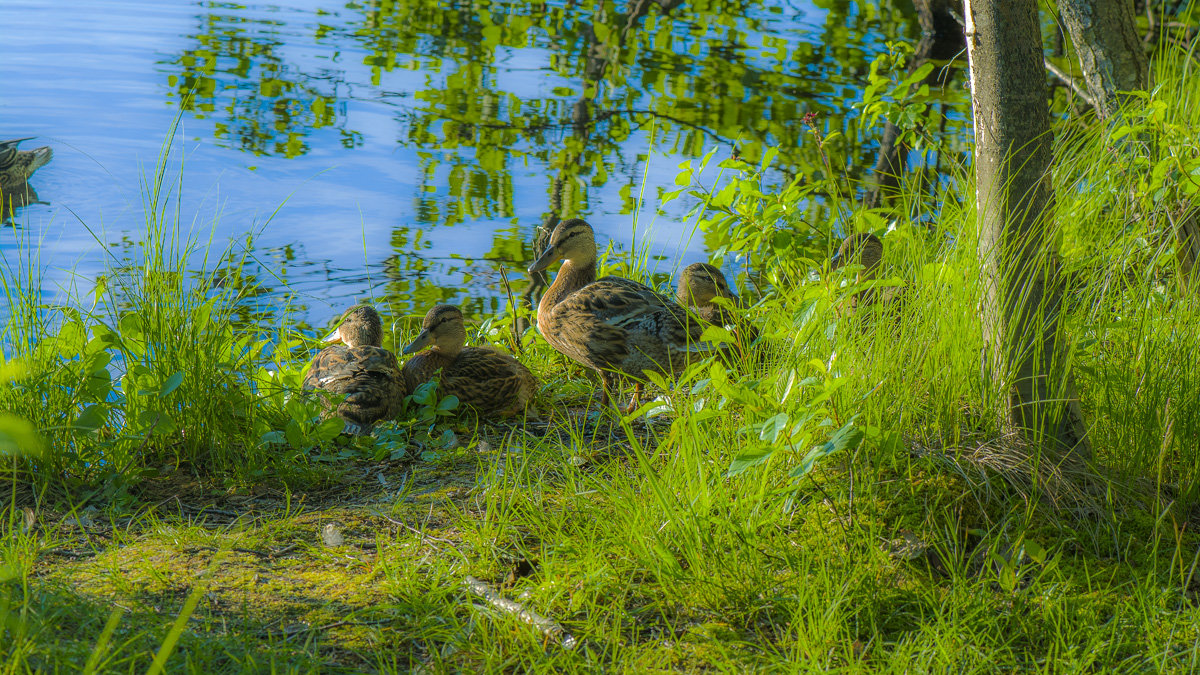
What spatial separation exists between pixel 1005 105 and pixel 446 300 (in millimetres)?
4894

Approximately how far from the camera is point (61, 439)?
12.1 ft

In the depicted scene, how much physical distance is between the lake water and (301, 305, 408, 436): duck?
0.92 m

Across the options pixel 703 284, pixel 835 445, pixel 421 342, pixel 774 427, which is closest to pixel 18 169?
pixel 421 342

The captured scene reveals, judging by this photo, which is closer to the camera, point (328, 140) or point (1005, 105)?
point (1005, 105)

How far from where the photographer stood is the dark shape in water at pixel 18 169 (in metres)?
7.74

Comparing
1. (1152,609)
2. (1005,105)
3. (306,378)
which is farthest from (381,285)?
(1152,609)

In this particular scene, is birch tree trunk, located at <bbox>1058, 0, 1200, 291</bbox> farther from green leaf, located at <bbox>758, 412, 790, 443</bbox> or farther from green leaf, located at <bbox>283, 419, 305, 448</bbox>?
green leaf, located at <bbox>283, 419, 305, 448</bbox>

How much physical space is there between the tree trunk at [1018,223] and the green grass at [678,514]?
0.10 m

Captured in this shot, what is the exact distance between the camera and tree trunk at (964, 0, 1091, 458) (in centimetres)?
331

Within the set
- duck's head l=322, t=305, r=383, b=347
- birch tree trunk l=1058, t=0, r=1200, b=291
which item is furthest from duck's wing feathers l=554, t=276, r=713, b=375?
birch tree trunk l=1058, t=0, r=1200, b=291

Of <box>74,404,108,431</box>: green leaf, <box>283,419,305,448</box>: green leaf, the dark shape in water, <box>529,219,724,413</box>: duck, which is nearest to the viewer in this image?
<box>74,404,108,431</box>: green leaf

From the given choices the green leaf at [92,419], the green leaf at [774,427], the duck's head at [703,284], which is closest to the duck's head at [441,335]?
the duck's head at [703,284]

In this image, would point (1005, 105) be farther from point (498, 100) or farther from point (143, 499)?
point (498, 100)

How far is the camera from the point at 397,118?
10773 mm
